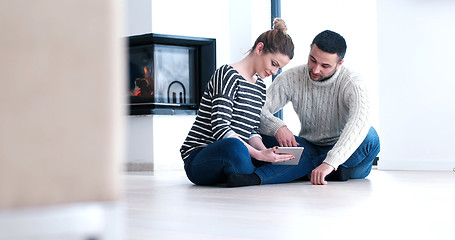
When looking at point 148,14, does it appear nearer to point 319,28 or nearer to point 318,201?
point 319,28

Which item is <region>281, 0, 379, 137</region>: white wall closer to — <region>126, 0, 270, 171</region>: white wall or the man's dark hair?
<region>126, 0, 270, 171</region>: white wall

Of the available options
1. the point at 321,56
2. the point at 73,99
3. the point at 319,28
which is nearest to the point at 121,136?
the point at 73,99

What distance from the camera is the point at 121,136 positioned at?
0.50 m

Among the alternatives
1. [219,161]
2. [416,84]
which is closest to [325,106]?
[219,161]

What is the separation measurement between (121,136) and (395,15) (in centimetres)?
386

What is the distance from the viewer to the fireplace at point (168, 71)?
15.7 feet

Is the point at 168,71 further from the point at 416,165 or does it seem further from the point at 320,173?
the point at 320,173

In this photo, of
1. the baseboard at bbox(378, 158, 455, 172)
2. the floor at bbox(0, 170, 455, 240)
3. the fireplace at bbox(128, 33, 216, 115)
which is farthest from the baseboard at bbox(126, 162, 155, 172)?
the floor at bbox(0, 170, 455, 240)

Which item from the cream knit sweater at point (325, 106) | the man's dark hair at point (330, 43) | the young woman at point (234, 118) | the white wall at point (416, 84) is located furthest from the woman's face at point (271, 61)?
the white wall at point (416, 84)

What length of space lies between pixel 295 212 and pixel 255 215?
135 mm

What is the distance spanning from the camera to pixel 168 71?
4879 mm

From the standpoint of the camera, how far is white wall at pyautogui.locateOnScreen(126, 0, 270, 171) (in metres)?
4.75

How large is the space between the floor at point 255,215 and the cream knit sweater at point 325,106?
0.33 meters

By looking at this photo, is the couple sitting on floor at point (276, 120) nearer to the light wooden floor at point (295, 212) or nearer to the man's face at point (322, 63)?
the man's face at point (322, 63)
